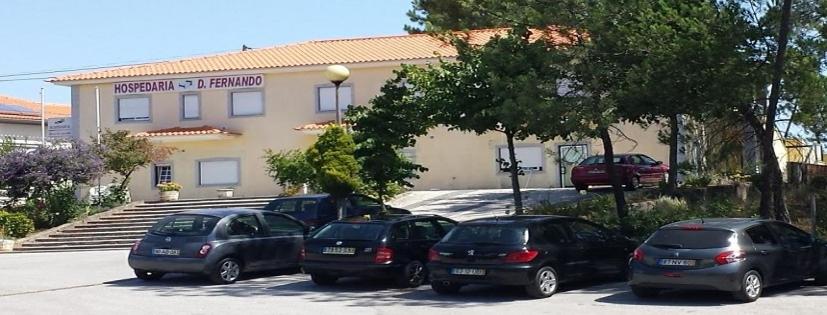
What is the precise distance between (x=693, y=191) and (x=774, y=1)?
10704 millimetres

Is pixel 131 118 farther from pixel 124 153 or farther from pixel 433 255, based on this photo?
pixel 433 255

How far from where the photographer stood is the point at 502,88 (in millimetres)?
19438

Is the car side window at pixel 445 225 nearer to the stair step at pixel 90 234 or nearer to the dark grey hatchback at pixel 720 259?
the dark grey hatchback at pixel 720 259

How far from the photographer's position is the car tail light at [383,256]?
53.6 feet

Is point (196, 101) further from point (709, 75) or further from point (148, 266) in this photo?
point (709, 75)

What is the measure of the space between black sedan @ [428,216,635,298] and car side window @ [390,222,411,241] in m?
1.29

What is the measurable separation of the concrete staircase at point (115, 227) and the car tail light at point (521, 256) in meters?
19.3

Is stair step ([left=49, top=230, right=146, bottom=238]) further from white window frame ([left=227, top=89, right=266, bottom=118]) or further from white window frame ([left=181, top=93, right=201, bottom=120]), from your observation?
white window frame ([left=227, top=89, right=266, bottom=118])

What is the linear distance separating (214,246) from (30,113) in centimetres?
4464

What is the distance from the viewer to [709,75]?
17.2 m

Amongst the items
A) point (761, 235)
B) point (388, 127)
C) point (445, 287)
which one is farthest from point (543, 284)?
point (388, 127)

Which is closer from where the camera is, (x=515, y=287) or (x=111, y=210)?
(x=515, y=287)

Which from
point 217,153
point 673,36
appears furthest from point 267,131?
point 673,36

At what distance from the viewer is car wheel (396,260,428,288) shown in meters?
16.6
